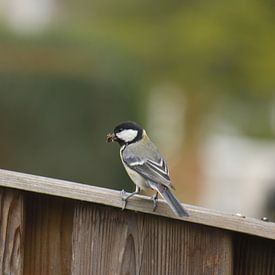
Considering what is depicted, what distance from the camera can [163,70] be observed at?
15398mm

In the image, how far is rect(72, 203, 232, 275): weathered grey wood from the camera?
8.30 ft

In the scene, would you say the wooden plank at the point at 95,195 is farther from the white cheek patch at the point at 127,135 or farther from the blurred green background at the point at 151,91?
the blurred green background at the point at 151,91

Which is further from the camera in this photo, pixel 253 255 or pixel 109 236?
pixel 109 236

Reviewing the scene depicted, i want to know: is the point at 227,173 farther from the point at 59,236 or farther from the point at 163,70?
the point at 59,236

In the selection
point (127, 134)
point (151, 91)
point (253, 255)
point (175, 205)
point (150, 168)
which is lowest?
point (253, 255)

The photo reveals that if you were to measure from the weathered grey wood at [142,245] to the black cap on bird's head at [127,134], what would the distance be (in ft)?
4.25

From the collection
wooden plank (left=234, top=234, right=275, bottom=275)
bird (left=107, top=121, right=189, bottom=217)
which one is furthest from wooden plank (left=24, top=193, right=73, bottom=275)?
bird (left=107, top=121, right=189, bottom=217)

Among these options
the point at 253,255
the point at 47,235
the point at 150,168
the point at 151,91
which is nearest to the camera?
the point at 253,255

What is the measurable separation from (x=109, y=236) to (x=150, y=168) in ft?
4.02

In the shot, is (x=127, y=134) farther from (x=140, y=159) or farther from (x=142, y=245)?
(x=142, y=245)

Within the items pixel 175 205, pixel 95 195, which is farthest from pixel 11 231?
pixel 175 205

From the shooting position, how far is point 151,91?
14203 mm

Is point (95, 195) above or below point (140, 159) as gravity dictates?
below

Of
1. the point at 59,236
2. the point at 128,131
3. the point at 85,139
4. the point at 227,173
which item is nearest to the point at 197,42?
the point at 227,173
